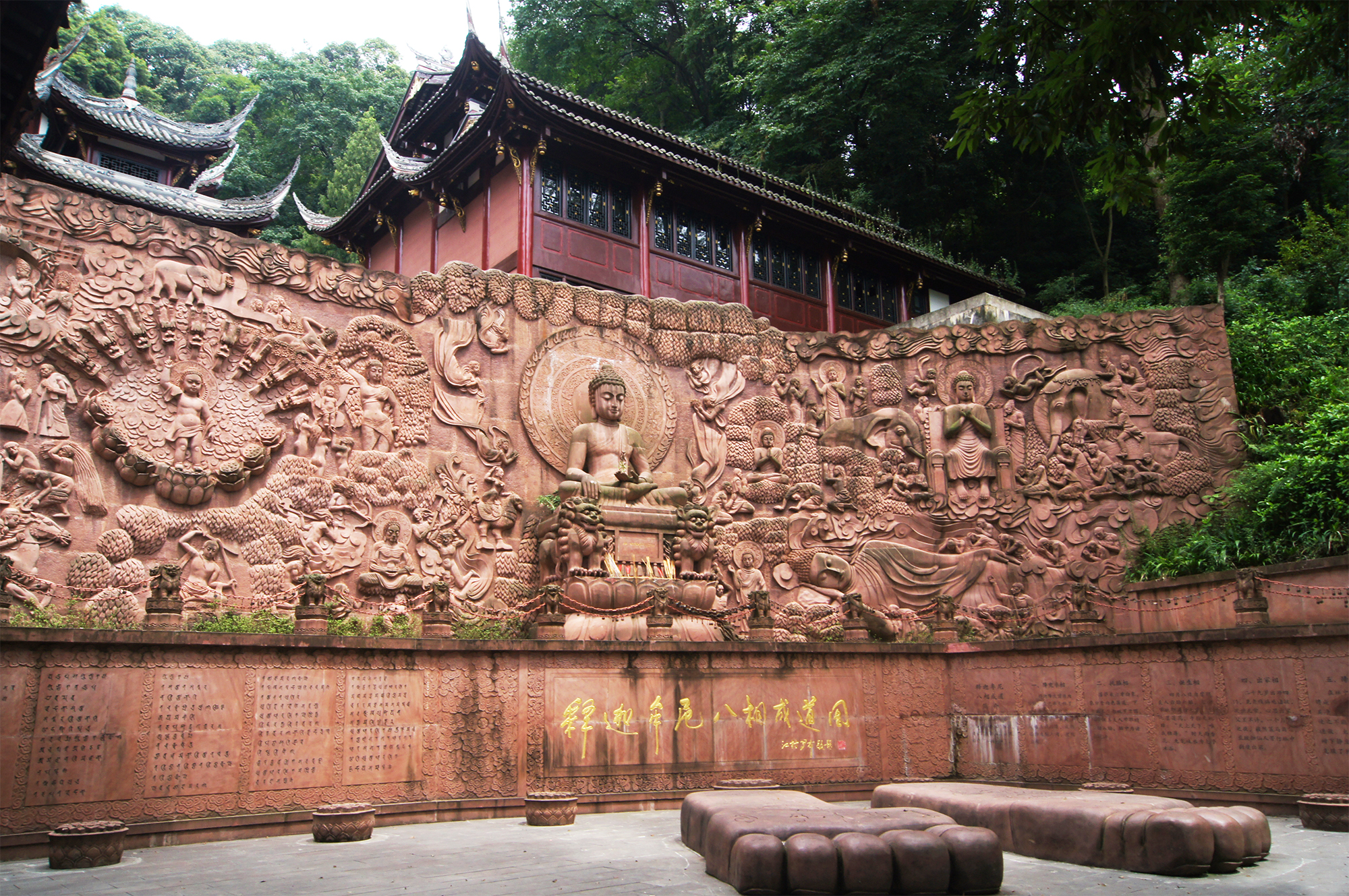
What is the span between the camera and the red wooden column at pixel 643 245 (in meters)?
19.5

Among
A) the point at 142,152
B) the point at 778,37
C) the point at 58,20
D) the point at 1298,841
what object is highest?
the point at 778,37

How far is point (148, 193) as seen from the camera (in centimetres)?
2172

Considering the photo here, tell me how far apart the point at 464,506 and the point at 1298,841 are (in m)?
10.4

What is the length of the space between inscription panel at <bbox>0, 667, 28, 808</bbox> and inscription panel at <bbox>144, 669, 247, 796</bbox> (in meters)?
1.04

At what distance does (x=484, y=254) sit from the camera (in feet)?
63.2

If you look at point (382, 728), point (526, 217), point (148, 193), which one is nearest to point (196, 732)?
point (382, 728)

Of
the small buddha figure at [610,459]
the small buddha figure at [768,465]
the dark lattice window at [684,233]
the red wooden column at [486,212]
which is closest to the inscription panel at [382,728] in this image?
the small buddha figure at [610,459]

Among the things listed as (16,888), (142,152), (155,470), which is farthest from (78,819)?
(142,152)

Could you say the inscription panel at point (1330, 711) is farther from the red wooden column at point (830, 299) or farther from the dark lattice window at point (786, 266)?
the dark lattice window at point (786, 266)

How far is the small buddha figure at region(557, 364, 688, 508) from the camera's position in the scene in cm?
1451

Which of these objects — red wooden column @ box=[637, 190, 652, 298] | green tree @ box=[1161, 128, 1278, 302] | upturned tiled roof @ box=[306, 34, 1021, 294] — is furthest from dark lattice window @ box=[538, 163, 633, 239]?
green tree @ box=[1161, 128, 1278, 302]

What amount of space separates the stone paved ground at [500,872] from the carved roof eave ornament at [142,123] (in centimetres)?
2009

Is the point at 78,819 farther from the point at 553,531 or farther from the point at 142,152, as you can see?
the point at 142,152

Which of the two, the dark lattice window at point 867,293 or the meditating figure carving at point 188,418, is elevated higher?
the dark lattice window at point 867,293
